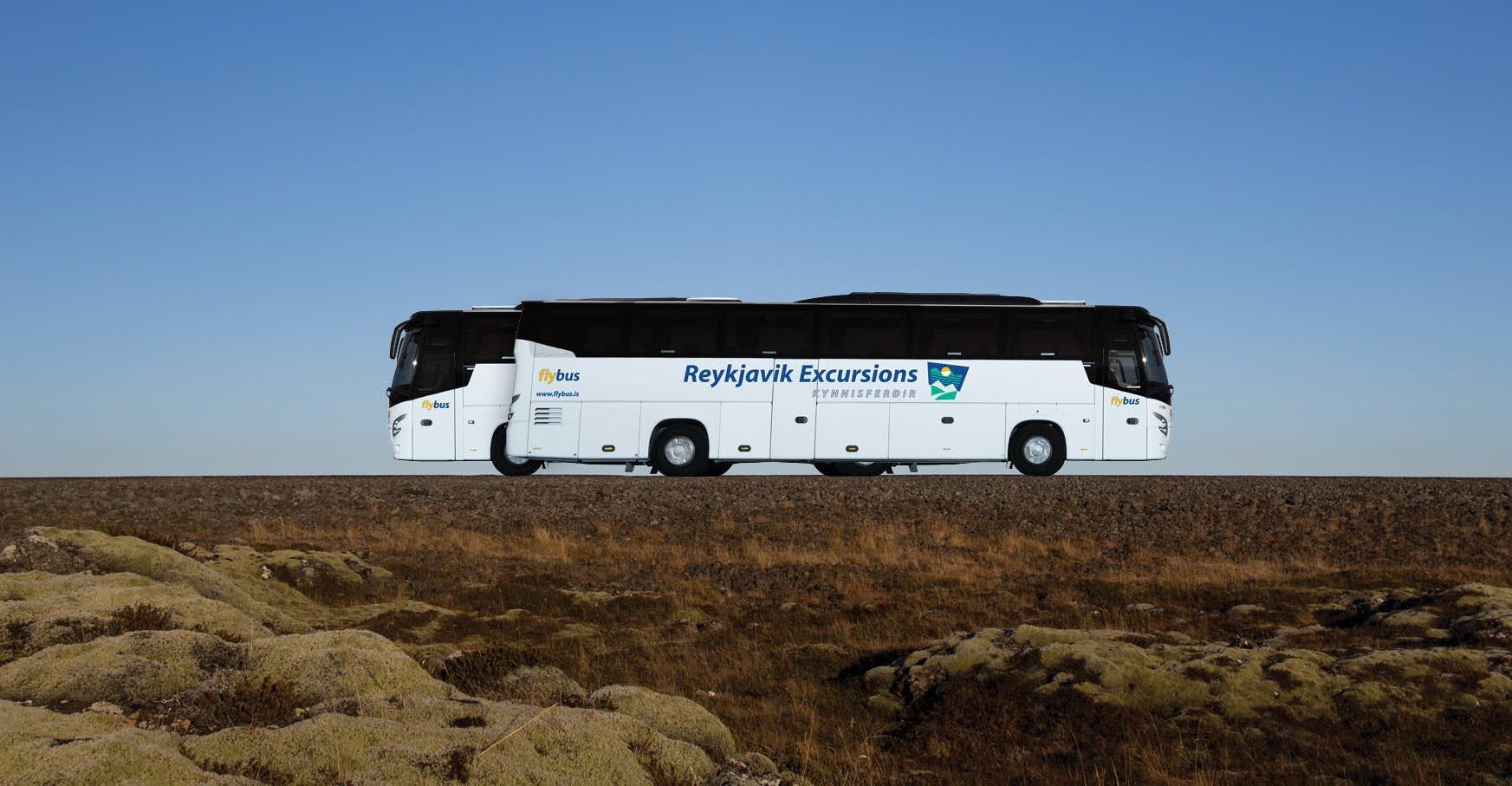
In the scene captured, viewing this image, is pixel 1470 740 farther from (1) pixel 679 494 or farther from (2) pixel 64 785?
(1) pixel 679 494

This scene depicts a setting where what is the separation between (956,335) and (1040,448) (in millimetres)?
2931

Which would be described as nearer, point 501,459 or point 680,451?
point 680,451

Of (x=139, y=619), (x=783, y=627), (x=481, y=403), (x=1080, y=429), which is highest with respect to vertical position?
(x=481, y=403)

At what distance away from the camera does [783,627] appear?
12.4 m

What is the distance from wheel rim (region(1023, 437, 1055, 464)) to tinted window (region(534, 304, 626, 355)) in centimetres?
859

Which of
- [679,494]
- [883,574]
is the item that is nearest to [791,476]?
[679,494]

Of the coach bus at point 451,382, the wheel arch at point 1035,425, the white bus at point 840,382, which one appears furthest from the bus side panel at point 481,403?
the wheel arch at point 1035,425

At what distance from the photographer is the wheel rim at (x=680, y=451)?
24234 mm

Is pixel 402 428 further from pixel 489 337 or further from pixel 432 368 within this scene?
pixel 489 337

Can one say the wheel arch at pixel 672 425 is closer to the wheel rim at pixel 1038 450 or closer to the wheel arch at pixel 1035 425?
the wheel arch at pixel 1035 425

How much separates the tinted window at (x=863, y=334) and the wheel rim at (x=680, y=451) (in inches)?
132

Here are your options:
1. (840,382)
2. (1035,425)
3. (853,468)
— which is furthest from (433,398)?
(1035,425)

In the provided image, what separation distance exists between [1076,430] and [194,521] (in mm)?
16738

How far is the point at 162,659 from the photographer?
6898mm
